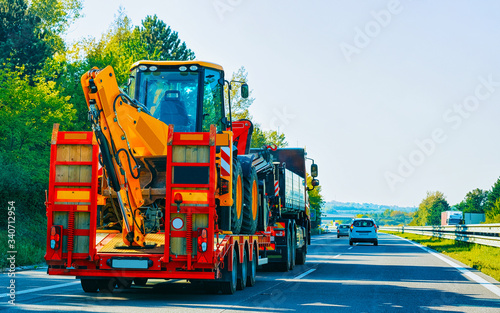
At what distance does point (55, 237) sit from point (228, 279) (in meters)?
3.09

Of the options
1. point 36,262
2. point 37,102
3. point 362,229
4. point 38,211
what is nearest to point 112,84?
point 36,262

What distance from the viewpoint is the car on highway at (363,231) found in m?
40.1

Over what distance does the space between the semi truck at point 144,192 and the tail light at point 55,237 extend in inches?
0.6

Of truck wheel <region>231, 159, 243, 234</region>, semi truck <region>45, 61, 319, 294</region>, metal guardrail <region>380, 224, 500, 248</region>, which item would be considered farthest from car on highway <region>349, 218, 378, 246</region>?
semi truck <region>45, 61, 319, 294</region>

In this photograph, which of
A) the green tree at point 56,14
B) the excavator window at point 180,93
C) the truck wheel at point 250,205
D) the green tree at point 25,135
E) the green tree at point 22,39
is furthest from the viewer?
the green tree at point 56,14

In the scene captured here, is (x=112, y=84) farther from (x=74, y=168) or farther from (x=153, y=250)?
(x=153, y=250)

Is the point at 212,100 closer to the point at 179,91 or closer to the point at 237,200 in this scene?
the point at 179,91

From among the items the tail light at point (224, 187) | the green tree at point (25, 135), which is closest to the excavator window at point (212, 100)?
the tail light at point (224, 187)

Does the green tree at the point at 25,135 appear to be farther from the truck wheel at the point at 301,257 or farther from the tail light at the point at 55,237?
the tail light at the point at 55,237

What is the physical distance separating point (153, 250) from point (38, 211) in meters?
20.5

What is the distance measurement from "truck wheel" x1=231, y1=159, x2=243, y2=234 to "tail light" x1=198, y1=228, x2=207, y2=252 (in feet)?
5.39

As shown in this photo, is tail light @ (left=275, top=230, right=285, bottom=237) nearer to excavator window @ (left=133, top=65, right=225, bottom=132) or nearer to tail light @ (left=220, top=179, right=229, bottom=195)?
excavator window @ (left=133, top=65, right=225, bottom=132)

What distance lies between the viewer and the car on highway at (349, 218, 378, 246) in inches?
1577

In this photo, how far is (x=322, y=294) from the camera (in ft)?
37.9
